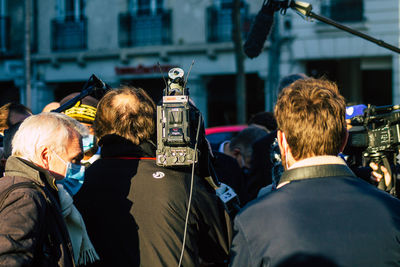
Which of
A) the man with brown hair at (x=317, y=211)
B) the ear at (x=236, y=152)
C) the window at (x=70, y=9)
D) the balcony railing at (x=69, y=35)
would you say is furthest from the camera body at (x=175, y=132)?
the window at (x=70, y=9)

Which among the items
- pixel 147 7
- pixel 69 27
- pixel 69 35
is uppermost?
pixel 147 7

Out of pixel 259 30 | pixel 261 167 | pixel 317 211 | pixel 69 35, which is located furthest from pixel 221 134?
pixel 69 35

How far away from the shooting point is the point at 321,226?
1783mm

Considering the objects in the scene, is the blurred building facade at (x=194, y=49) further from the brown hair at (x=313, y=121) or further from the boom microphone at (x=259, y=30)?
the brown hair at (x=313, y=121)

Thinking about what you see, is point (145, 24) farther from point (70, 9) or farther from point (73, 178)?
point (73, 178)

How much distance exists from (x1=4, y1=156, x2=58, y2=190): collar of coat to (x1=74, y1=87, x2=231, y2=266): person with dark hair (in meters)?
0.41

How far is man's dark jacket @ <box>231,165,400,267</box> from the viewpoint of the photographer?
5.77 feet

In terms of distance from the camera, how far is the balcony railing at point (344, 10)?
14250 millimetres

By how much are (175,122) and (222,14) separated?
1413cm

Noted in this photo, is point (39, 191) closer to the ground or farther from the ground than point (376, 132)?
closer to the ground

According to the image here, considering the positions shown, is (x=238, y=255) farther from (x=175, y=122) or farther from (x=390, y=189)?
(x=390, y=189)

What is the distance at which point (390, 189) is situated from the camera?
2.79 m

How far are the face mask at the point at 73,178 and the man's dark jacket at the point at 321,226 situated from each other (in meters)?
1.04

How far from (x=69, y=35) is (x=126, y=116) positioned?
15.6 meters
